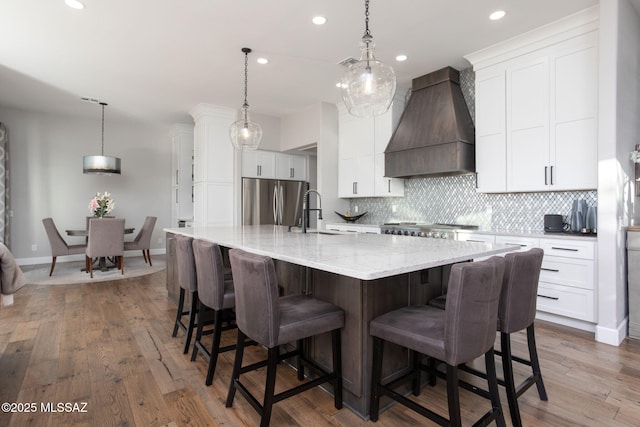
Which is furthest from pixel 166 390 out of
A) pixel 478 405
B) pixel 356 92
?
pixel 356 92

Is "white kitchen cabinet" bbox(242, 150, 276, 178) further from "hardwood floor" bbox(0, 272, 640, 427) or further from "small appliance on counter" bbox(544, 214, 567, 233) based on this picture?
"small appliance on counter" bbox(544, 214, 567, 233)

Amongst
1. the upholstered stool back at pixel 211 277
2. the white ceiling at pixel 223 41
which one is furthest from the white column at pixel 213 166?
the upholstered stool back at pixel 211 277

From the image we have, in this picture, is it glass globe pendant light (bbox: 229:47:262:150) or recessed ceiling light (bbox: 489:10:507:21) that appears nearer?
recessed ceiling light (bbox: 489:10:507:21)

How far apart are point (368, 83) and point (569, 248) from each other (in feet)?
7.79

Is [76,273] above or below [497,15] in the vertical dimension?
below

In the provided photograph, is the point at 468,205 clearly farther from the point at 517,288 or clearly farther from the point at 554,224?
the point at 517,288

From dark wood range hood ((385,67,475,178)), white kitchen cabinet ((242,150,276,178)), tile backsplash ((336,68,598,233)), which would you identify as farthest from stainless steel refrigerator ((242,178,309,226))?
dark wood range hood ((385,67,475,178))

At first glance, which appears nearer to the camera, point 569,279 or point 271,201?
point 569,279

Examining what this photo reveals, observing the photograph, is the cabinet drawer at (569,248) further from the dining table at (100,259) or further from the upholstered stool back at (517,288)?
the dining table at (100,259)

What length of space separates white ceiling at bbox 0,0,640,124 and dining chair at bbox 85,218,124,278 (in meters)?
2.03

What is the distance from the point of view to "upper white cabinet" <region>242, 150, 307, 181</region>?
634 centimetres

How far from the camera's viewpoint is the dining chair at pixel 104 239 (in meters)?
5.32

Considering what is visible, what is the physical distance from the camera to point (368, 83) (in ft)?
7.90

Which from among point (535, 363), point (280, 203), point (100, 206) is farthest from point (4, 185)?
point (535, 363)
